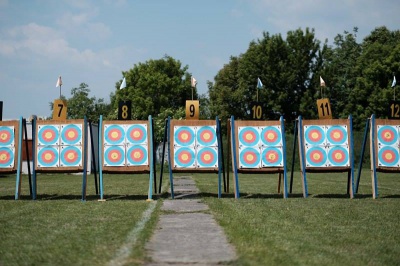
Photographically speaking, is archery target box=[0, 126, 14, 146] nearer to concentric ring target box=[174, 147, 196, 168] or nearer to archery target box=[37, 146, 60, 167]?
archery target box=[37, 146, 60, 167]

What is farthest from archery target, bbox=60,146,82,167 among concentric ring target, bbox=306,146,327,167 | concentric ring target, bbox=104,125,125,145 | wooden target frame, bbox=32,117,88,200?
concentric ring target, bbox=306,146,327,167

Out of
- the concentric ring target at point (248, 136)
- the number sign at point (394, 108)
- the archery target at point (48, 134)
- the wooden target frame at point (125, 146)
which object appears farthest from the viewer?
the number sign at point (394, 108)

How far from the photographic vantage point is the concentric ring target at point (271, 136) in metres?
13.4

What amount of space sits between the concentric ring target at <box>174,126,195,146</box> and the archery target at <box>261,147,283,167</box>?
6.07 feet

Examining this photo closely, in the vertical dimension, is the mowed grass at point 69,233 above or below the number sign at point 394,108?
below

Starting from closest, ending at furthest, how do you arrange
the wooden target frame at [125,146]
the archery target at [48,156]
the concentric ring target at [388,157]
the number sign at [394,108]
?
the wooden target frame at [125,146]
the archery target at [48,156]
the concentric ring target at [388,157]
the number sign at [394,108]

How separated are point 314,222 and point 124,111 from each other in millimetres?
6738

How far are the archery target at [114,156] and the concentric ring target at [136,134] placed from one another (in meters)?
0.35

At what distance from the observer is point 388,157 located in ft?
44.5

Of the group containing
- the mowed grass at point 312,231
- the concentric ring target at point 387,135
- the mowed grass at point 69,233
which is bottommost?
the mowed grass at point 312,231

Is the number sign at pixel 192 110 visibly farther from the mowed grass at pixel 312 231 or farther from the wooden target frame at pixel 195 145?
the mowed grass at pixel 312 231

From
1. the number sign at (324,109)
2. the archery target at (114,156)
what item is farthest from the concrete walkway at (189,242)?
the number sign at (324,109)

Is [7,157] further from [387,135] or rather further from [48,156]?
[387,135]

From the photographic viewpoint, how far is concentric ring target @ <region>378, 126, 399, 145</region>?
538 inches
